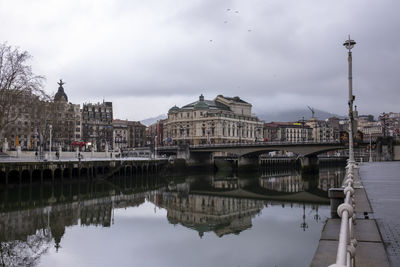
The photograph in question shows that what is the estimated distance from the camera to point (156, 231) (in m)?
→ 21.0

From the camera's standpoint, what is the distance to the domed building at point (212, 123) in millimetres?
123625

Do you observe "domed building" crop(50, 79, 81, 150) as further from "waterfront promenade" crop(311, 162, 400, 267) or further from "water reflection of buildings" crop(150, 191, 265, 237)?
"waterfront promenade" crop(311, 162, 400, 267)

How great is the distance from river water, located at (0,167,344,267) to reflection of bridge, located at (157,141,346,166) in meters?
38.0

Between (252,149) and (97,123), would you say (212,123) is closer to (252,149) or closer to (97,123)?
(97,123)

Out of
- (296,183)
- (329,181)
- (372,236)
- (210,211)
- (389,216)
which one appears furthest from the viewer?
(329,181)

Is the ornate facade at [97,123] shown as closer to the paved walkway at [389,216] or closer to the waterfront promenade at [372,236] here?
the paved walkway at [389,216]

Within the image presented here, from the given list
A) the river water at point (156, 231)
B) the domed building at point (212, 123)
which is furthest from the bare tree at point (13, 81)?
the domed building at point (212, 123)

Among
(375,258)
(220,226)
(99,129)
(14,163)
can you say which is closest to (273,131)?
(99,129)

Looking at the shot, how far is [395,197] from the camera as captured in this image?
1398 centimetres

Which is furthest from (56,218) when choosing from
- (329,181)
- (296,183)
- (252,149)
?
(252,149)

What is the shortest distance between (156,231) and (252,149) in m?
60.7

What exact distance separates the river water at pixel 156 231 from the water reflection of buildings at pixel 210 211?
0.06 meters

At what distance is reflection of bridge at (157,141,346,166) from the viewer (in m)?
72.9

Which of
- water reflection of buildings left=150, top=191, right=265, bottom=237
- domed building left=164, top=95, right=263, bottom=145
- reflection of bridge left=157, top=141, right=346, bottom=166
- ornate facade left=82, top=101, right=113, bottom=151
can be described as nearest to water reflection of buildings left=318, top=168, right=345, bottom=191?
reflection of bridge left=157, top=141, right=346, bottom=166
